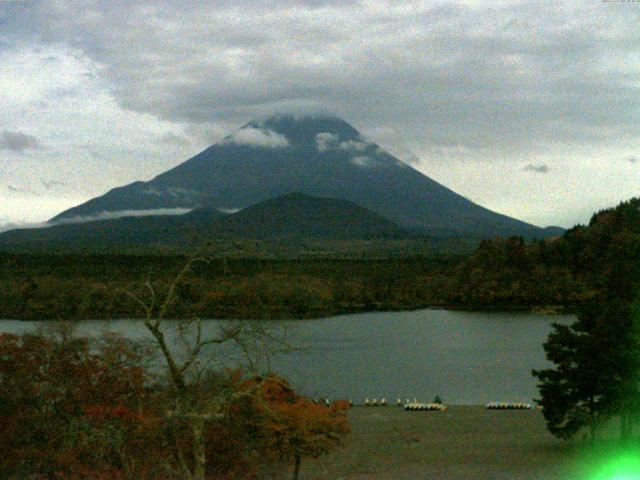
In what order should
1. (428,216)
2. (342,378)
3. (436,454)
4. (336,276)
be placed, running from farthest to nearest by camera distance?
(428,216) → (336,276) → (342,378) → (436,454)

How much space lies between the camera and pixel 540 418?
65.4 feet

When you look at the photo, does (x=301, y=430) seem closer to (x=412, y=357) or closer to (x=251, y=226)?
(x=412, y=357)

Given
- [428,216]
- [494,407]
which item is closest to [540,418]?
[494,407]

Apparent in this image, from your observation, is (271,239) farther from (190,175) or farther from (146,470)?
(146,470)

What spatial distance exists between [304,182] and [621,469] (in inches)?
6374

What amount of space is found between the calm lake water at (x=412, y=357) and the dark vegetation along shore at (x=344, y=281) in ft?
14.2

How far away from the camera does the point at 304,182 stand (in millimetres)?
174625

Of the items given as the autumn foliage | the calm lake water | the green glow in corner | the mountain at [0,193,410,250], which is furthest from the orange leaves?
the mountain at [0,193,410,250]

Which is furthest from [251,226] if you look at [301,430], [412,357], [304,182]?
[301,430]

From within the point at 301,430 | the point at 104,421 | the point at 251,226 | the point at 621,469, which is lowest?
the point at 621,469

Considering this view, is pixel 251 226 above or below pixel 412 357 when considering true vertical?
above

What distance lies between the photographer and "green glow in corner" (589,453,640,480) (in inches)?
516

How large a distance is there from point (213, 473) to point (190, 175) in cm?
17037

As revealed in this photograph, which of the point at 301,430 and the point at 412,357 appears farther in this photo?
the point at 412,357
